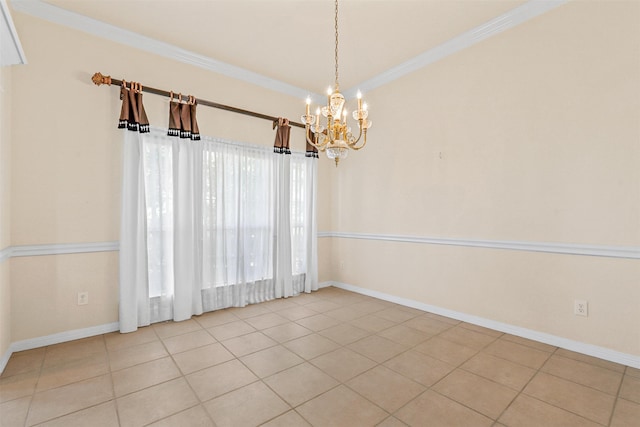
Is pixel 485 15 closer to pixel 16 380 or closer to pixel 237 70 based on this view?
pixel 237 70

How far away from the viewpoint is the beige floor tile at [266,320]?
3195mm

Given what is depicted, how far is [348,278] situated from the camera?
4656 mm

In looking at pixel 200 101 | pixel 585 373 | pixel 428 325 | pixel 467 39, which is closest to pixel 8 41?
pixel 200 101

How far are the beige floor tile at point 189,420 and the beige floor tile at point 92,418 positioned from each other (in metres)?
0.26

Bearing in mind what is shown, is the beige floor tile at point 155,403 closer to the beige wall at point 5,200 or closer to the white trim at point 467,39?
the beige wall at point 5,200

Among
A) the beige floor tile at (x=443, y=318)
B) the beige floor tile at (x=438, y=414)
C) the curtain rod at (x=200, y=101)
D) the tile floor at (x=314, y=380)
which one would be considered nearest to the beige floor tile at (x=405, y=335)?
the tile floor at (x=314, y=380)

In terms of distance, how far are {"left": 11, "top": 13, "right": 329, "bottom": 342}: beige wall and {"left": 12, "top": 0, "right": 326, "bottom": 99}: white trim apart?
7 centimetres

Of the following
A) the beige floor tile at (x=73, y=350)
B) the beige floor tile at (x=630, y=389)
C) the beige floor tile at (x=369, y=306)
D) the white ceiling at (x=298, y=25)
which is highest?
the white ceiling at (x=298, y=25)

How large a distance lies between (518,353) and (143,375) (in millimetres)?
3016

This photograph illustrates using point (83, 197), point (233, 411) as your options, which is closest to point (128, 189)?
point (83, 197)

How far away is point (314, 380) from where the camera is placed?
6.98 feet

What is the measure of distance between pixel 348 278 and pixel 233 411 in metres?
3.03

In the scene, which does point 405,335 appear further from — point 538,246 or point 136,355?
point 136,355

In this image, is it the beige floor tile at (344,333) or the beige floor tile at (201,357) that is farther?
the beige floor tile at (344,333)
